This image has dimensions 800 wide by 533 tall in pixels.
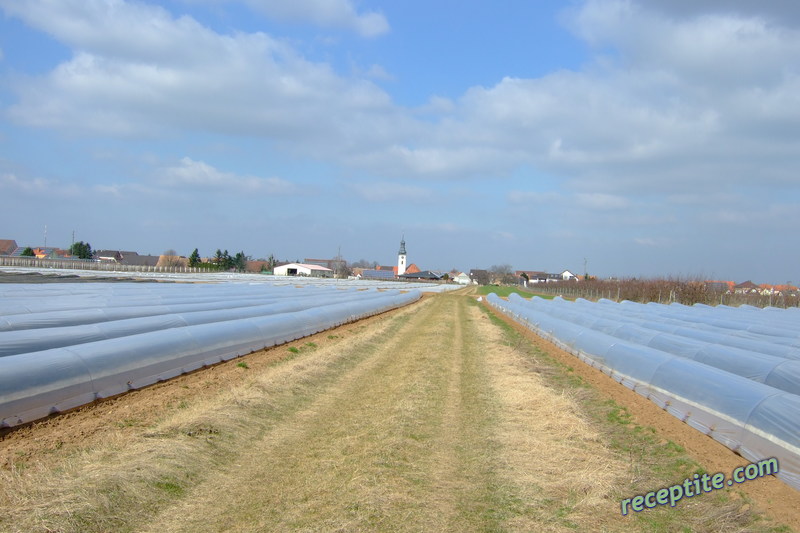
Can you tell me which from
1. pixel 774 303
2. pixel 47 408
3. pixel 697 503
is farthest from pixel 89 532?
pixel 774 303

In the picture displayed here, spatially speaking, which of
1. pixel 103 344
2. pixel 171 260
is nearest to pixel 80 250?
pixel 171 260

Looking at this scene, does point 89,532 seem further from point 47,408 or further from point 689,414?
point 689,414

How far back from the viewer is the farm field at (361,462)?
5.45m

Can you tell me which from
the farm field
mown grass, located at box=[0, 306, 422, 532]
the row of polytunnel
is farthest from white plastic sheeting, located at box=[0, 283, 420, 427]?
the row of polytunnel

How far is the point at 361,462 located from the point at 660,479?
3.75 m

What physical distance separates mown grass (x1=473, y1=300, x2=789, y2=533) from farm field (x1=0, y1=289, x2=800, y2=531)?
0.03 m

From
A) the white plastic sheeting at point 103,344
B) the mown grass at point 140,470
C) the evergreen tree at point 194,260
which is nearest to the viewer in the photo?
the mown grass at point 140,470

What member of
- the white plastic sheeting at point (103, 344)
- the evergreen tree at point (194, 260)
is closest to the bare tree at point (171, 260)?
the evergreen tree at point (194, 260)

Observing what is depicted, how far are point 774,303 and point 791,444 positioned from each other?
4994 centimetres

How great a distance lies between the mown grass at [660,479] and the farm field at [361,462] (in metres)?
0.03

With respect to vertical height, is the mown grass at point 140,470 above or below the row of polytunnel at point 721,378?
below

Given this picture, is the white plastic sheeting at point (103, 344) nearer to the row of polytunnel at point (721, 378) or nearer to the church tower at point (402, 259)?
the row of polytunnel at point (721, 378)

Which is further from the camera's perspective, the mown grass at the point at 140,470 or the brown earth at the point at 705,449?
the brown earth at the point at 705,449

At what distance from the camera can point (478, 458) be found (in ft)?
24.7
